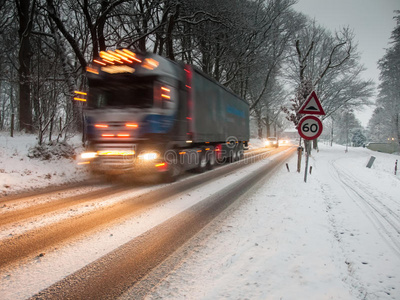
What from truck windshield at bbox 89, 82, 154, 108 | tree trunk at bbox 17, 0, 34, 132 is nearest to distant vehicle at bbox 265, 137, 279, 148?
tree trunk at bbox 17, 0, 34, 132

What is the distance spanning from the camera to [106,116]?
25.0ft

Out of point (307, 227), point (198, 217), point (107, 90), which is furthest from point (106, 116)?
point (307, 227)

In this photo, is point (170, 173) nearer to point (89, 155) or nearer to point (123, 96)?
point (89, 155)

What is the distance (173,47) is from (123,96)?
14.3 m

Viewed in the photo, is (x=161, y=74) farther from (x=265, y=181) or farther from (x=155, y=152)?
(x=265, y=181)

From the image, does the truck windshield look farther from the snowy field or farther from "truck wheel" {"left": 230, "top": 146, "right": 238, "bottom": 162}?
"truck wheel" {"left": 230, "top": 146, "right": 238, "bottom": 162}

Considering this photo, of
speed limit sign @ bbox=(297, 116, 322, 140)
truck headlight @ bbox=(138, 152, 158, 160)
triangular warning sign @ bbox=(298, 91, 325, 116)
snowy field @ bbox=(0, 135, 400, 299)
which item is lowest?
snowy field @ bbox=(0, 135, 400, 299)

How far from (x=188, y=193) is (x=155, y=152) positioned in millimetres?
1791

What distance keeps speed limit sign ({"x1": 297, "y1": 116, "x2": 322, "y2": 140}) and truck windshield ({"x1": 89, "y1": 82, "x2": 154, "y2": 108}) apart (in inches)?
192

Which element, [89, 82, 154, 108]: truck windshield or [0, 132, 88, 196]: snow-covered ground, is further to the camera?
[89, 82, 154, 108]: truck windshield

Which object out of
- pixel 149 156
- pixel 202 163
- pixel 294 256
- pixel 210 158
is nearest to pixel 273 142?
pixel 210 158

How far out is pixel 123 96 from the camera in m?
7.68

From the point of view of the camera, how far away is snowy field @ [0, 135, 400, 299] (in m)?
2.36

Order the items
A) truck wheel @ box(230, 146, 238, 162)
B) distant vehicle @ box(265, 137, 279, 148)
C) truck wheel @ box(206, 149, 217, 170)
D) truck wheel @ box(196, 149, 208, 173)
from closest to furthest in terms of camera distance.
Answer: truck wheel @ box(196, 149, 208, 173), truck wheel @ box(206, 149, 217, 170), truck wheel @ box(230, 146, 238, 162), distant vehicle @ box(265, 137, 279, 148)
